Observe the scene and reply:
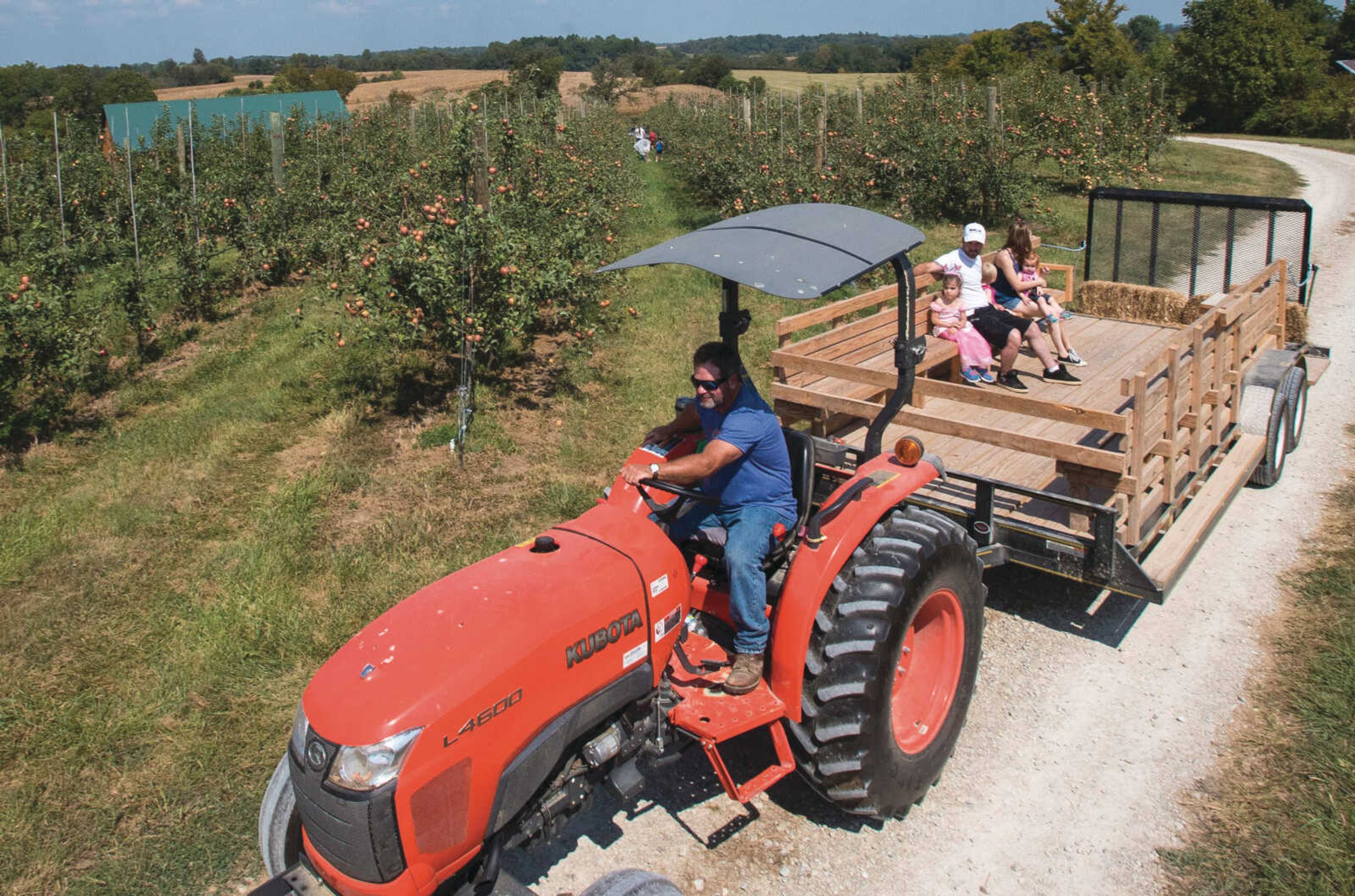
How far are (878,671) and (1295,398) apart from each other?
15.1 ft

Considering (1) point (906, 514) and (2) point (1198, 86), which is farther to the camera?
(2) point (1198, 86)

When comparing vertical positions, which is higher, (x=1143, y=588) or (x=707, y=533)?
(x=707, y=533)

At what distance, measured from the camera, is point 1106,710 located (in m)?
4.46

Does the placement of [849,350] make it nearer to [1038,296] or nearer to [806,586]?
[1038,296]

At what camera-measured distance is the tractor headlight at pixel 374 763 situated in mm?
2605

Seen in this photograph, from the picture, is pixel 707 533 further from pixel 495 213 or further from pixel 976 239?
pixel 495 213

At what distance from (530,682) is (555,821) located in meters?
0.54

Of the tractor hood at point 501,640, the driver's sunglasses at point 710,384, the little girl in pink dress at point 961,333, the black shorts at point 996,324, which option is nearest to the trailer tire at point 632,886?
the tractor hood at point 501,640

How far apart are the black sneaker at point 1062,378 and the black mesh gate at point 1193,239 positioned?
1911mm

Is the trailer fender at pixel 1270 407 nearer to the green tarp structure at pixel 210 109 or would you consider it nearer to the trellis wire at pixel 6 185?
the trellis wire at pixel 6 185

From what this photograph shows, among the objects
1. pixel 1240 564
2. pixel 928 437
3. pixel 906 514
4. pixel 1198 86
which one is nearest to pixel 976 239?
pixel 928 437

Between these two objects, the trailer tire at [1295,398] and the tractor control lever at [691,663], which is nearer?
the tractor control lever at [691,663]

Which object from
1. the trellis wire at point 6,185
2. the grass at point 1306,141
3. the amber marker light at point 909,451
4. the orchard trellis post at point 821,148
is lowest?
the amber marker light at point 909,451

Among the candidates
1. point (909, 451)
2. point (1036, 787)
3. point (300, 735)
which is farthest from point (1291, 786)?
point (300, 735)
